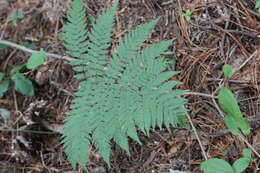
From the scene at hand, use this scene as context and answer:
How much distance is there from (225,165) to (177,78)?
68 cm

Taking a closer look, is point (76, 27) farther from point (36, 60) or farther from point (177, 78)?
point (177, 78)

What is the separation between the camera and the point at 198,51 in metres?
2.15

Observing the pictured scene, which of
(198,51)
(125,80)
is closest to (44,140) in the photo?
(125,80)

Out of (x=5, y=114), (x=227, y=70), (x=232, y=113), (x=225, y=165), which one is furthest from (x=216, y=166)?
(x=5, y=114)

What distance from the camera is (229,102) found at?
1.77 meters

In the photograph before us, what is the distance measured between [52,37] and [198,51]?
1186 millimetres

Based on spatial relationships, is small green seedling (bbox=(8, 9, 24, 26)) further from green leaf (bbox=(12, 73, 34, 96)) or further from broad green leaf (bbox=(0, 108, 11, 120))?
broad green leaf (bbox=(0, 108, 11, 120))

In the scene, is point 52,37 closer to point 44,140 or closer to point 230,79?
point 44,140

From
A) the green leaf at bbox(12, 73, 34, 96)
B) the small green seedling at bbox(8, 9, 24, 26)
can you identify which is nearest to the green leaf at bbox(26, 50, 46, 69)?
the green leaf at bbox(12, 73, 34, 96)

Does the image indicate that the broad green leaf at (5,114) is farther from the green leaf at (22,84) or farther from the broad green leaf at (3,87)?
the green leaf at (22,84)

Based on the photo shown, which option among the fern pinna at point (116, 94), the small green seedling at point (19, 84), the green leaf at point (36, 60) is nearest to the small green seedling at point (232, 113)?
the fern pinna at point (116, 94)

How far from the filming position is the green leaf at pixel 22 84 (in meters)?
2.33

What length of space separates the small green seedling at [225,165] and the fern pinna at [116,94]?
337 millimetres

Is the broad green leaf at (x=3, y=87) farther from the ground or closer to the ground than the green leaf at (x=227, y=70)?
closer to the ground
